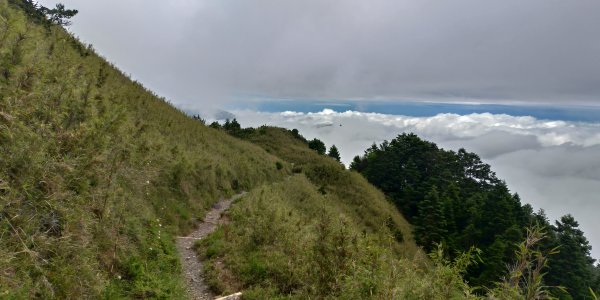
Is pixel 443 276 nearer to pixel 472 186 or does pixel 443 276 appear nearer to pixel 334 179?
pixel 334 179

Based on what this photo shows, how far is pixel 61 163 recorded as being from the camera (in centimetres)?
568

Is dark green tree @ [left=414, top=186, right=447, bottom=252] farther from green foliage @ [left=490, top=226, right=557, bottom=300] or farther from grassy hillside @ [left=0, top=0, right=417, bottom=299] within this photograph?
green foliage @ [left=490, top=226, right=557, bottom=300]

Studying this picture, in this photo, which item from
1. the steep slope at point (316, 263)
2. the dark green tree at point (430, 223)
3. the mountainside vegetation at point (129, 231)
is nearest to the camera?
the mountainside vegetation at point (129, 231)

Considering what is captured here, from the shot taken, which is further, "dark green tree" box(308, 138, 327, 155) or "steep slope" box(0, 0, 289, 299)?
"dark green tree" box(308, 138, 327, 155)

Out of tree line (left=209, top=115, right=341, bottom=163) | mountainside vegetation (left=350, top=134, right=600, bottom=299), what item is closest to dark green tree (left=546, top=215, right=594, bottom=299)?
mountainside vegetation (left=350, top=134, right=600, bottom=299)

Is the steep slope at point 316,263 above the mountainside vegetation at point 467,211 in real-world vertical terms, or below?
above

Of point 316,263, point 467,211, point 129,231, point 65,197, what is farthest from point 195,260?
point 467,211

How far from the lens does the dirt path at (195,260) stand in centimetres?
790

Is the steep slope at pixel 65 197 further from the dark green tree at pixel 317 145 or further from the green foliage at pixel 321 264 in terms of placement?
the dark green tree at pixel 317 145

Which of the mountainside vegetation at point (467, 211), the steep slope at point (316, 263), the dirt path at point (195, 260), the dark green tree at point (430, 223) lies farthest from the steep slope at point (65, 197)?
the dark green tree at point (430, 223)

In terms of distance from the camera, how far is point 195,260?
9.62 m

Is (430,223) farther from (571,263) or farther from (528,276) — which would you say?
(528,276)

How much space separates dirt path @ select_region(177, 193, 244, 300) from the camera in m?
7.90

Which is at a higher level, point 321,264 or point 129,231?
point 129,231
